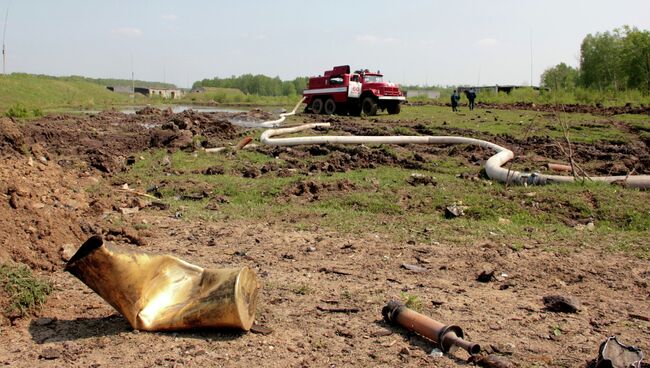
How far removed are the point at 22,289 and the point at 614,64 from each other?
57.9 meters

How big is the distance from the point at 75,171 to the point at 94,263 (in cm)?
675

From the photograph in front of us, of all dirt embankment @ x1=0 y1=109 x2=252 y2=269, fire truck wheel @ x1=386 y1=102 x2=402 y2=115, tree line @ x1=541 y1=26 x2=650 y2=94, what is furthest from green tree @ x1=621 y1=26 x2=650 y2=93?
dirt embankment @ x1=0 y1=109 x2=252 y2=269

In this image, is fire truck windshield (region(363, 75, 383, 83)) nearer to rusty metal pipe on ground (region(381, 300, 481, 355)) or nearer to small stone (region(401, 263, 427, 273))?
small stone (region(401, 263, 427, 273))

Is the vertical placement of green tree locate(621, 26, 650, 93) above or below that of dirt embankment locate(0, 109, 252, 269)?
above

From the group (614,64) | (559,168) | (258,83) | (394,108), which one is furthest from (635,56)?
(258,83)

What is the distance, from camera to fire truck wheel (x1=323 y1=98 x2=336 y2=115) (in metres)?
25.4

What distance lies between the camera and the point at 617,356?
353 cm

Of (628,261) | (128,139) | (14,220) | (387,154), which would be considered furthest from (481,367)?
(128,139)

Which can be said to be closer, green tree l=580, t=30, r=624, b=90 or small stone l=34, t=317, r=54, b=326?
small stone l=34, t=317, r=54, b=326

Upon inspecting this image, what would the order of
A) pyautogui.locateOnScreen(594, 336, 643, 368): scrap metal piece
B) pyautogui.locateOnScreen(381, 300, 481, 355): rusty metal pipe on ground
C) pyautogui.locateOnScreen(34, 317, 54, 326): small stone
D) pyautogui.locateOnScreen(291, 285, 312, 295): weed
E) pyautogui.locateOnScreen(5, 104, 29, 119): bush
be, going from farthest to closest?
1. pyautogui.locateOnScreen(5, 104, 29, 119): bush
2. pyautogui.locateOnScreen(291, 285, 312, 295): weed
3. pyautogui.locateOnScreen(34, 317, 54, 326): small stone
4. pyautogui.locateOnScreen(381, 300, 481, 355): rusty metal pipe on ground
5. pyautogui.locateOnScreen(594, 336, 643, 368): scrap metal piece

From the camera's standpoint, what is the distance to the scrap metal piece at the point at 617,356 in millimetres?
3459

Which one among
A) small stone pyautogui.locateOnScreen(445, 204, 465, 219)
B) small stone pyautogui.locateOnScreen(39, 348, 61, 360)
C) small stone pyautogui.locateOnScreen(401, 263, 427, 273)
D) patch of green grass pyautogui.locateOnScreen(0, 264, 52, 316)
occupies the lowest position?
small stone pyautogui.locateOnScreen(39, 348, 61, 360)

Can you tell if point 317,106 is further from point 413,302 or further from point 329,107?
point 413,302

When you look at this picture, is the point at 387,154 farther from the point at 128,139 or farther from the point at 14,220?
the point at 14,220
